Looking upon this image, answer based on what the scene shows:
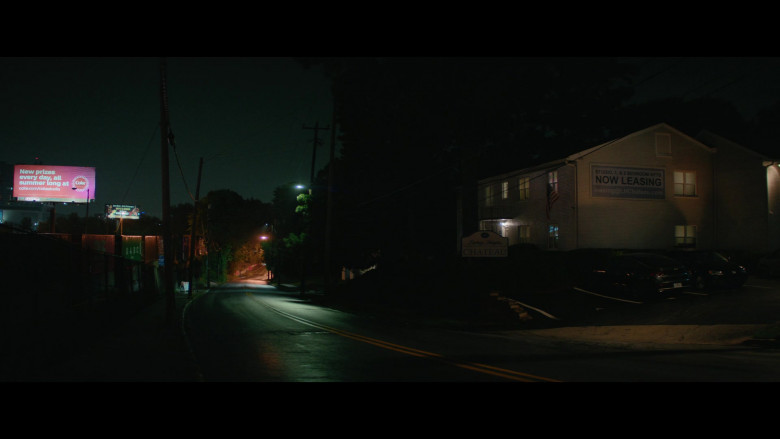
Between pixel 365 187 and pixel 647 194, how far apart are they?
17.9 metres

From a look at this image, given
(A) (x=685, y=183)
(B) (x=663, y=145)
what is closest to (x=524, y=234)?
(B) (x=663, y=145)

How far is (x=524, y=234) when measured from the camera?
1337 inches

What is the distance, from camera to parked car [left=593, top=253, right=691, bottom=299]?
20.6 metres

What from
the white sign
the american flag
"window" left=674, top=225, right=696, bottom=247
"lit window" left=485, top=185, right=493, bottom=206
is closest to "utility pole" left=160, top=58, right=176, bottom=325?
the white sign

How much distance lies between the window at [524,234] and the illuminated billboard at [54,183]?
3607 cm

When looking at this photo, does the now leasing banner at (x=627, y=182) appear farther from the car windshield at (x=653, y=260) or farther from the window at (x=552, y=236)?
the car windshield at (x=653, y=260)

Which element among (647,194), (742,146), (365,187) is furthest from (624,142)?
(365,187)

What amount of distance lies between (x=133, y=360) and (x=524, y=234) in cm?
2613

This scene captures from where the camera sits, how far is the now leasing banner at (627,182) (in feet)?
95.8

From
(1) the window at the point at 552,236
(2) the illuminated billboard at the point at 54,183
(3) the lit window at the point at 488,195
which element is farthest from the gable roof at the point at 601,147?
(2) the illuminated billboard at the point at 54,183

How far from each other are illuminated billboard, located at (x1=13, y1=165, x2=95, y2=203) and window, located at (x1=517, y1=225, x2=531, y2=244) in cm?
3607

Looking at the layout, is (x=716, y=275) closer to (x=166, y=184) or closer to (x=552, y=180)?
(x=552, y=180)

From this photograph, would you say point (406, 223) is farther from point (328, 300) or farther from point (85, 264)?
point (85, 264)

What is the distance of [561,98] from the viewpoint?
2053 inches
